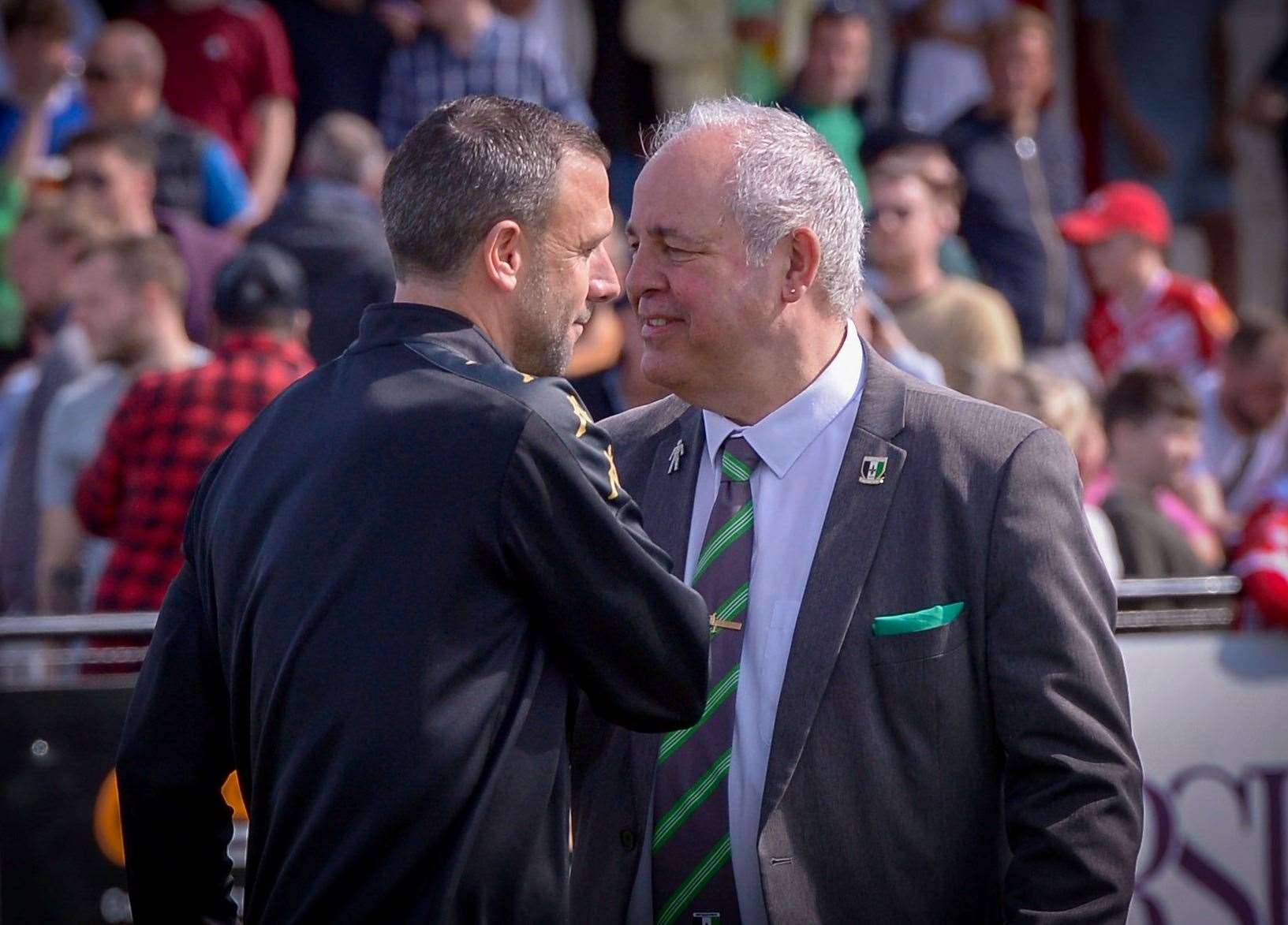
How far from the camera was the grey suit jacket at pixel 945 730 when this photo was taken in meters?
2.67

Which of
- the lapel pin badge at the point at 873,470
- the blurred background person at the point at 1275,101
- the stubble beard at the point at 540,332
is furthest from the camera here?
the blurred background person at the point at 1275,101

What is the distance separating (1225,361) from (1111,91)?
3115 mm

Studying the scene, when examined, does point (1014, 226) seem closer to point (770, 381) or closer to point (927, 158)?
point (927, 158)

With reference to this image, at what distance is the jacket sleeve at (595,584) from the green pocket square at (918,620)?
0.40m

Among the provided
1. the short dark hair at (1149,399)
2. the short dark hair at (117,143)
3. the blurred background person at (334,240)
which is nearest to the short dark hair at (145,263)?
the blurred background person at (334,240)

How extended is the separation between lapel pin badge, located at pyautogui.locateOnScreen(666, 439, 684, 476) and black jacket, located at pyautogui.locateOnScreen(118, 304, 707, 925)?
1.90ft

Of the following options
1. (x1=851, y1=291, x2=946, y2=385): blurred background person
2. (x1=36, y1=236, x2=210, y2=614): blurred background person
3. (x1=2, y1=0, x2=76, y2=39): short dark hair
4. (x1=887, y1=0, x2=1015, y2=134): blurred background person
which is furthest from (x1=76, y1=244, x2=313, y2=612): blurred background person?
(x1=887, y1=0, x2=1015, y2=134): blurred background person

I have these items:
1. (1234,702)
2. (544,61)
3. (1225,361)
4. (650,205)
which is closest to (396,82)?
(544,61)

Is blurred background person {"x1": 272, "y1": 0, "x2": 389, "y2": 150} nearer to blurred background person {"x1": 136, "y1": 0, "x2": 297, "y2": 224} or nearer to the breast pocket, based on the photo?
blurred background person {"x1": 136, "y1": 0, "x2": 297, "y2": 224}

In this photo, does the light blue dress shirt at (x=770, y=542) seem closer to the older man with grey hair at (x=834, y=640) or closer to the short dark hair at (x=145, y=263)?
the older man with grey hair at (x=834, y=640)

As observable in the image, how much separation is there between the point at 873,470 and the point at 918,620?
0.27 meters

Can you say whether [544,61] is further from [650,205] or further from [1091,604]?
[1091,604]

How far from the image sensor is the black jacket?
2320 mm

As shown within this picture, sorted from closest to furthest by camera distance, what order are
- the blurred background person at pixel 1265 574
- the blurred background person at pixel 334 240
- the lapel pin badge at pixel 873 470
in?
the lapel pin badge at pixel 873 470 → the blurred background person at pixel 1265 574 → the blurred background person at pixel 334 240
